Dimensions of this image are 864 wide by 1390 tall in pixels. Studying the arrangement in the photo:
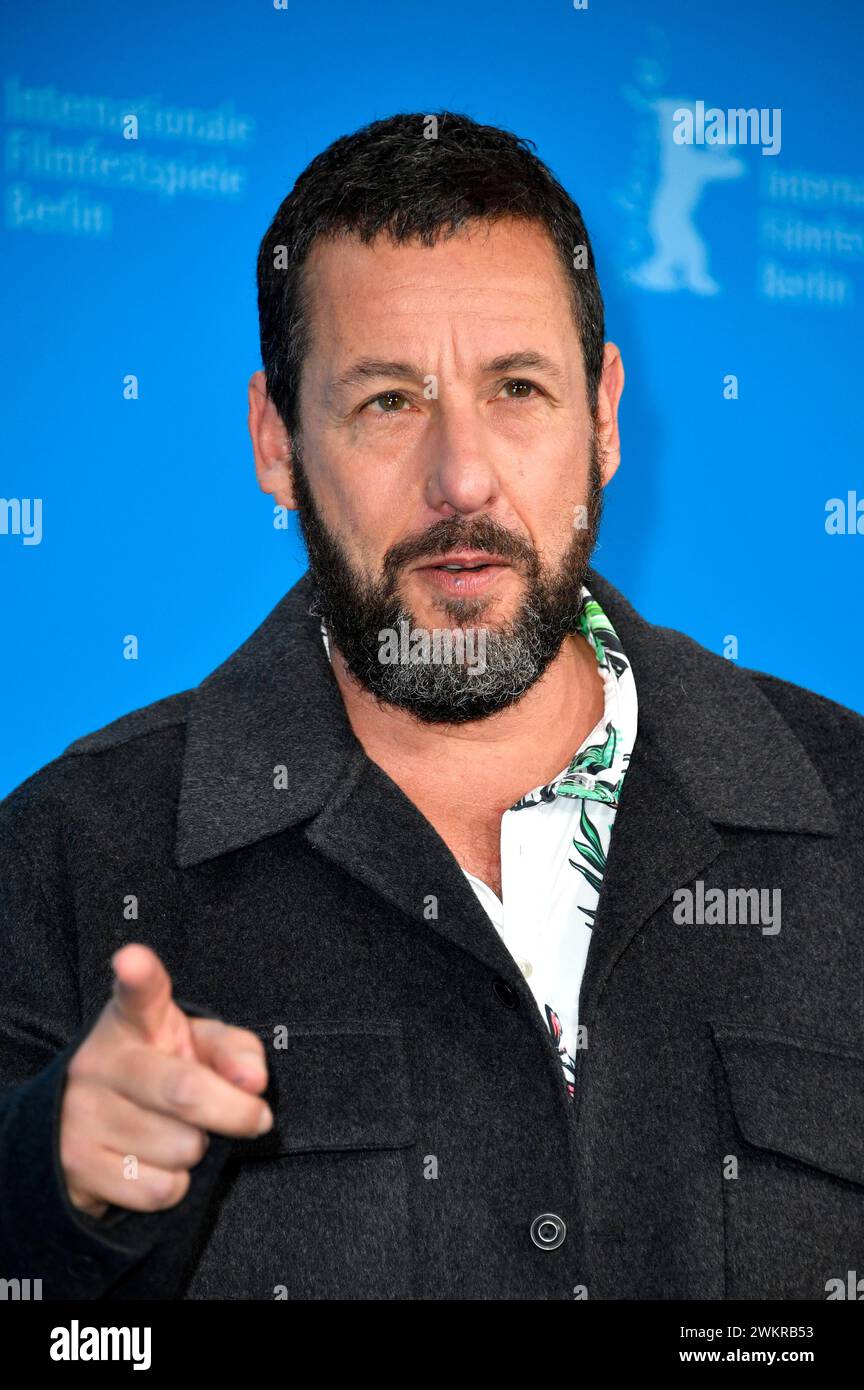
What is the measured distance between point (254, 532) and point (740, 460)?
87cm

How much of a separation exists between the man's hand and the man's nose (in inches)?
35.0

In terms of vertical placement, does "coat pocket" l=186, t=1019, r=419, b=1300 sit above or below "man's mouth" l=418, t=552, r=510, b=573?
below

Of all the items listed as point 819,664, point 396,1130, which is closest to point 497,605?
point 396,1130

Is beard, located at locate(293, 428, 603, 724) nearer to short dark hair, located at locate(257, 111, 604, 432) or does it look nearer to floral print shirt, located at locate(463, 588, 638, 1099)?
floral print shirt, located at locate(463, 588, 638, 1099)

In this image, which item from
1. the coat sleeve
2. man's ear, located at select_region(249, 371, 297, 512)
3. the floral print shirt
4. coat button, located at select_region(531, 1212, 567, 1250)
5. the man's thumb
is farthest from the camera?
man's ear, located at select_region(249, 371, 297, 512)

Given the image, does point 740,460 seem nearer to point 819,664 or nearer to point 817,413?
point 817,413

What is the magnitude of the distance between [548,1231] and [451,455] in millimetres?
975

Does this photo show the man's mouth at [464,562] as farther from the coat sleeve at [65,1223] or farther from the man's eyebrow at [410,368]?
the coat sleeve at [65,1223]

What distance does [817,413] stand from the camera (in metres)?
2.77

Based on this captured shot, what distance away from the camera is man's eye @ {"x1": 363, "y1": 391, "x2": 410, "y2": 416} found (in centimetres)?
213

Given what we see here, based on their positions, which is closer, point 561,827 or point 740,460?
point 561,827

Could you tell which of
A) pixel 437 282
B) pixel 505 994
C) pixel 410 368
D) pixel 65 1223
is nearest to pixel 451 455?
pixel 410 368

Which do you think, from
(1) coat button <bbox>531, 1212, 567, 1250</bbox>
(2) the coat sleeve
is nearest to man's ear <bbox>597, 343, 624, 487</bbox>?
(1) coat button <bbox>531, 1212, 567, 1250</bbox>

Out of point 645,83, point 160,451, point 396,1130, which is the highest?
point 645,83
